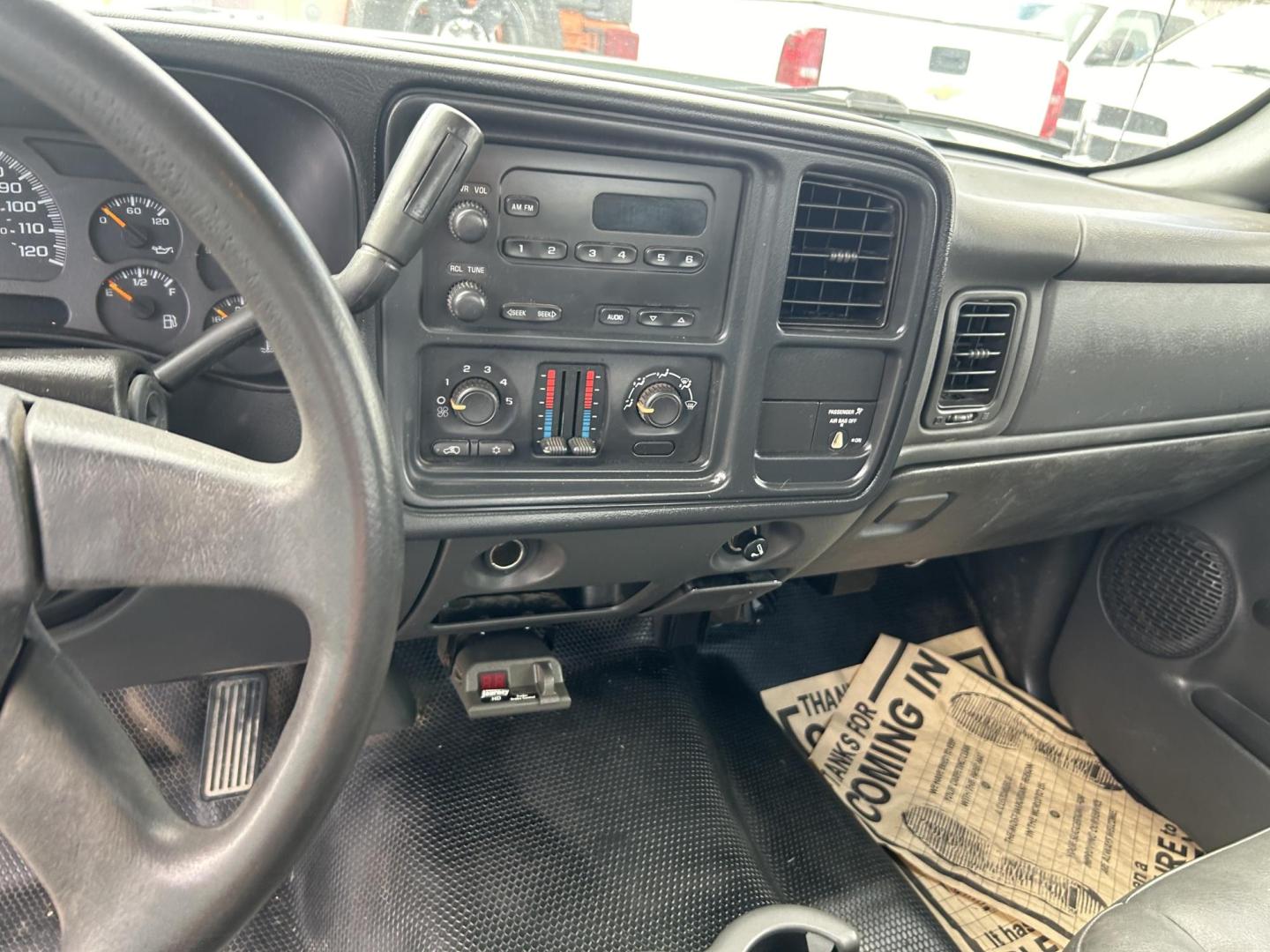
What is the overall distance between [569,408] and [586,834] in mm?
597

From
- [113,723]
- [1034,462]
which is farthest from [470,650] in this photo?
A: [1034,462]

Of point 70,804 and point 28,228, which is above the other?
point 28,228

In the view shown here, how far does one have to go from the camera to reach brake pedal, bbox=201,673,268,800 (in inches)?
46.3

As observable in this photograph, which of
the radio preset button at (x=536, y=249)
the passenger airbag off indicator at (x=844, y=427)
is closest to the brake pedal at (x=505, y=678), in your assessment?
the passenger airbag off indicator at (x=844, y=427)

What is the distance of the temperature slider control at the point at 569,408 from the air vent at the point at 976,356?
428mm

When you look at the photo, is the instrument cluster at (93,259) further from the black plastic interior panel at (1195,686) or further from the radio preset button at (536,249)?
the black plastic interior panel at (1195,686)

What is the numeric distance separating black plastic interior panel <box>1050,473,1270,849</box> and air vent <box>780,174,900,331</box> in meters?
0.91

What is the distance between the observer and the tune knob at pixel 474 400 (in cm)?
84

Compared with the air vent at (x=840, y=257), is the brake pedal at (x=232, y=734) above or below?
below

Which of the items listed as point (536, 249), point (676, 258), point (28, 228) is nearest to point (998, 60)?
point (676, 258)

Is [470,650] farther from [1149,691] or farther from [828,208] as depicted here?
[1149,691]

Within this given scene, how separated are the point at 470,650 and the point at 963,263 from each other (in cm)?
77

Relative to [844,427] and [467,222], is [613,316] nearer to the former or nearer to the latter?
[467,222]

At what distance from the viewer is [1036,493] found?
129cm
